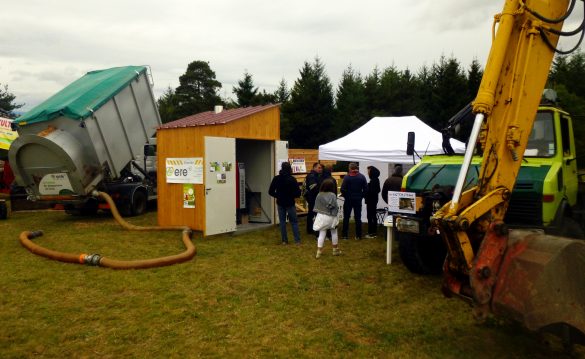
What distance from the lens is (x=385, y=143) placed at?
39.2 feet

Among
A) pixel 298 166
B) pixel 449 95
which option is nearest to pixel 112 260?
pixel 298 166

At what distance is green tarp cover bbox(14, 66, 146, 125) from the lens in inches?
484

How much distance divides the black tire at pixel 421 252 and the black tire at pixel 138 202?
33.2 feet

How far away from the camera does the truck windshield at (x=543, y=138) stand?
6.40 metres

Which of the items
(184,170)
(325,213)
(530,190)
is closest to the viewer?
(530,190)

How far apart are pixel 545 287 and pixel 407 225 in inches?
93.8

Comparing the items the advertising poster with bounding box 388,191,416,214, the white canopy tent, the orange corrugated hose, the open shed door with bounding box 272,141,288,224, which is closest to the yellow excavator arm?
the advertising poster with bounding box 388,191,416,214

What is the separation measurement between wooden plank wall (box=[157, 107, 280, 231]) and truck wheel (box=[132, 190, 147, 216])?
356 cm

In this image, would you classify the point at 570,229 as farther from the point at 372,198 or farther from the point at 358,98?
the point at 358,98

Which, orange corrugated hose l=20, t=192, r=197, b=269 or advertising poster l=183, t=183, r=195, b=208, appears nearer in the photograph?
orange corrugated hose l=20, t=192, r=197, b=269

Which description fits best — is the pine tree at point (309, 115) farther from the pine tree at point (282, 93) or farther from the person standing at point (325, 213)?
the person standing at point (325, 213)

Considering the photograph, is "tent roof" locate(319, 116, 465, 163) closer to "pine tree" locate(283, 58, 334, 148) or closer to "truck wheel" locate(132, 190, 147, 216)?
"truck wheel" locate(132, 190, 147, 216)

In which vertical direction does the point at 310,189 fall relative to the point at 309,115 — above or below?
below

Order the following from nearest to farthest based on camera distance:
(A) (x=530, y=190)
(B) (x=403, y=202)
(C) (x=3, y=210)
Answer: (A) (x=530, y=190)
(B) (x=403, y=202)
(C) (x=3, y=210)
